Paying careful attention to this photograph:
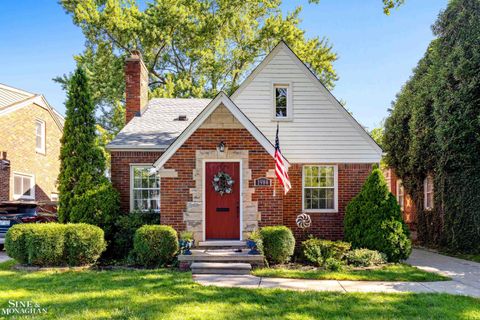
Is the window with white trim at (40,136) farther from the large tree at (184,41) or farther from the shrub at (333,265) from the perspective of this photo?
the shrub at (333,265)

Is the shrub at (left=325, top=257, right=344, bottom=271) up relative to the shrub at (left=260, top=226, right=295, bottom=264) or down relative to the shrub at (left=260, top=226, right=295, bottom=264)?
down

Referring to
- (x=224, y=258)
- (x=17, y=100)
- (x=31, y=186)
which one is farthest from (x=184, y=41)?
(x=224, y=258)

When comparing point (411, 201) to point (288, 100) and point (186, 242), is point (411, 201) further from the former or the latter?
point (186, 242)

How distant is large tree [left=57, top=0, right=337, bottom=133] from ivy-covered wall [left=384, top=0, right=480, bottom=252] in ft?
39.0

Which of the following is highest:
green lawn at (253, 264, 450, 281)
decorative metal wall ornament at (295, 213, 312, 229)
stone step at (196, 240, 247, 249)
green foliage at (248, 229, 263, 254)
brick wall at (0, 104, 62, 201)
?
brick wall at (0, 104, 62, 201)

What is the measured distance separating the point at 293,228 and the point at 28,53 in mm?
9286

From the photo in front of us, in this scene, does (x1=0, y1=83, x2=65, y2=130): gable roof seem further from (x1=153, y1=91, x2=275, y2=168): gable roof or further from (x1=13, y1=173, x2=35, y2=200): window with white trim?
(x1=153, y1=91, x2=275, y2=168): gable roof

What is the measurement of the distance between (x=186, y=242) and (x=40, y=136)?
13643mm

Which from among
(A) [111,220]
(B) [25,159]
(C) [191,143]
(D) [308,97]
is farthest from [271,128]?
(B) [25,159]

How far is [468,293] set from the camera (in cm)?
722

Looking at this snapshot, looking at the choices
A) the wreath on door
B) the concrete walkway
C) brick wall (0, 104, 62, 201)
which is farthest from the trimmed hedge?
brick wall (0, 104, 62, 201)

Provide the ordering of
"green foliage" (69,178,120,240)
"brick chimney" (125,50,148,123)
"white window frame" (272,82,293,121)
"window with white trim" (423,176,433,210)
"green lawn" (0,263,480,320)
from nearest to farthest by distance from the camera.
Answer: "green lawn" (0,263,480,320)
"green foliage" (69,178,120,240)
"white window frame" (272,82,293,121)
"brick chimney" (125,50,148,123)
"window with white trim" (423,176,433,210)

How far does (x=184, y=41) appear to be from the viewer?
25.6 m

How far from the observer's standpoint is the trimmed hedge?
926 cm
